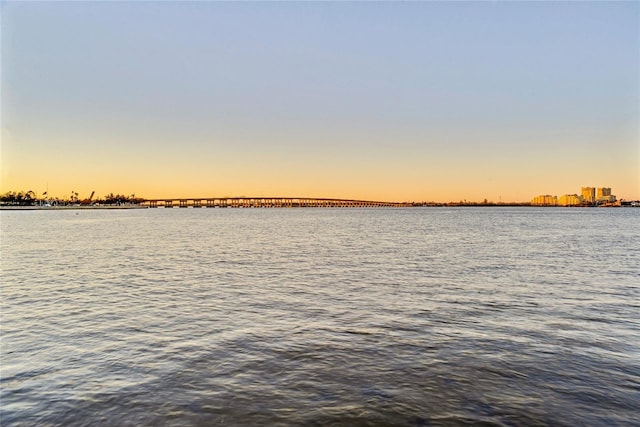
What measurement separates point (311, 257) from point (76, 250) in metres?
27.3

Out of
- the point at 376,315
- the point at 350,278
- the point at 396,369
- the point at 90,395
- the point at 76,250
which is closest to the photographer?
the point at 90,395

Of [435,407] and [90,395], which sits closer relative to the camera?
[435,407]

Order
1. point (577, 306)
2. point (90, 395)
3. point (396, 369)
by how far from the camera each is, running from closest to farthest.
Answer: point (90, 395), point (396, 369), point (577, 306)

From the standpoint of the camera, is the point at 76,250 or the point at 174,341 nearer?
the point at 174,341

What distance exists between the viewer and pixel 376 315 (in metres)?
19.0

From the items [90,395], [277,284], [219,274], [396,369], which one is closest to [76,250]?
[219,274]

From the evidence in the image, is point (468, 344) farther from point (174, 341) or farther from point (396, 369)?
point (174, 341)

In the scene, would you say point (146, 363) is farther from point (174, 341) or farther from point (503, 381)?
point (503, 381)

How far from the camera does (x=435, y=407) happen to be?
1016 centimetres

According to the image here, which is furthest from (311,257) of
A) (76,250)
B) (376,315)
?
(76,250)

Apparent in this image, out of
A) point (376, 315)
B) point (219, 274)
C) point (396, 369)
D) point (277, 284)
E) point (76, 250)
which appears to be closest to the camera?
point (396, 369)

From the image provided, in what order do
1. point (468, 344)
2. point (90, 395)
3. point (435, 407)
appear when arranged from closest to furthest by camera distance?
point (435, 407)
point (90, 395)
point (468, 344)

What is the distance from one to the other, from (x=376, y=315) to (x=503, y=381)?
7714mm

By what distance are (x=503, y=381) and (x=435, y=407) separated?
2.67m
